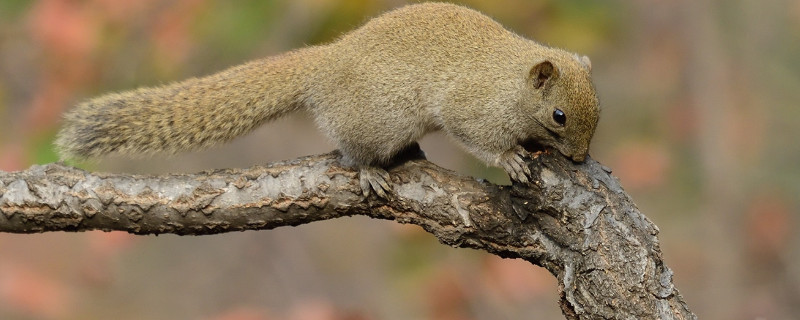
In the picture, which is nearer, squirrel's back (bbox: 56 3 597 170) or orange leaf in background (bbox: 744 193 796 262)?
squirrel's back (bbox: 56 3 597 170)

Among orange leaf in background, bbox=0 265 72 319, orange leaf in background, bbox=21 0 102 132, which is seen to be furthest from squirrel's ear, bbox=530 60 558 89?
orange leaf in background, bbox=0 265 72 319

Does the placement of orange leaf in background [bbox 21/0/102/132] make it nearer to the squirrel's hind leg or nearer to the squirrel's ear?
the squirrel's hind leg

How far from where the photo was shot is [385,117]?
370 cm

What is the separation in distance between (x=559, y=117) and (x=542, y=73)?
20cm

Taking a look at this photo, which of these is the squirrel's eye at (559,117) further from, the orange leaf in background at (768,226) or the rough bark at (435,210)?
the orange leaf in background at (768,226)

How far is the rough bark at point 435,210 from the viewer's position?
9.57 ft

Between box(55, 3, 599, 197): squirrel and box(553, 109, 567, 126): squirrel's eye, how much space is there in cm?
3

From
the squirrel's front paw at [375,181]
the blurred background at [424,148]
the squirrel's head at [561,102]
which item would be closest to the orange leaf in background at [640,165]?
the blurred background at [424,148]

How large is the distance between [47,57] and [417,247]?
251 centimetres

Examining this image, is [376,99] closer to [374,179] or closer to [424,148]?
[374,179]

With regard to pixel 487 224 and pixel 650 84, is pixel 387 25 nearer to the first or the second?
pixel 487 224

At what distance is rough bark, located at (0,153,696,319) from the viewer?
9.57 ft

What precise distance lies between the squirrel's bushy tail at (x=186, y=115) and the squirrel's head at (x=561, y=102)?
0.95m

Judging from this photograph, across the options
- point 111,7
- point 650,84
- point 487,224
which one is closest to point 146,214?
point 487,224
